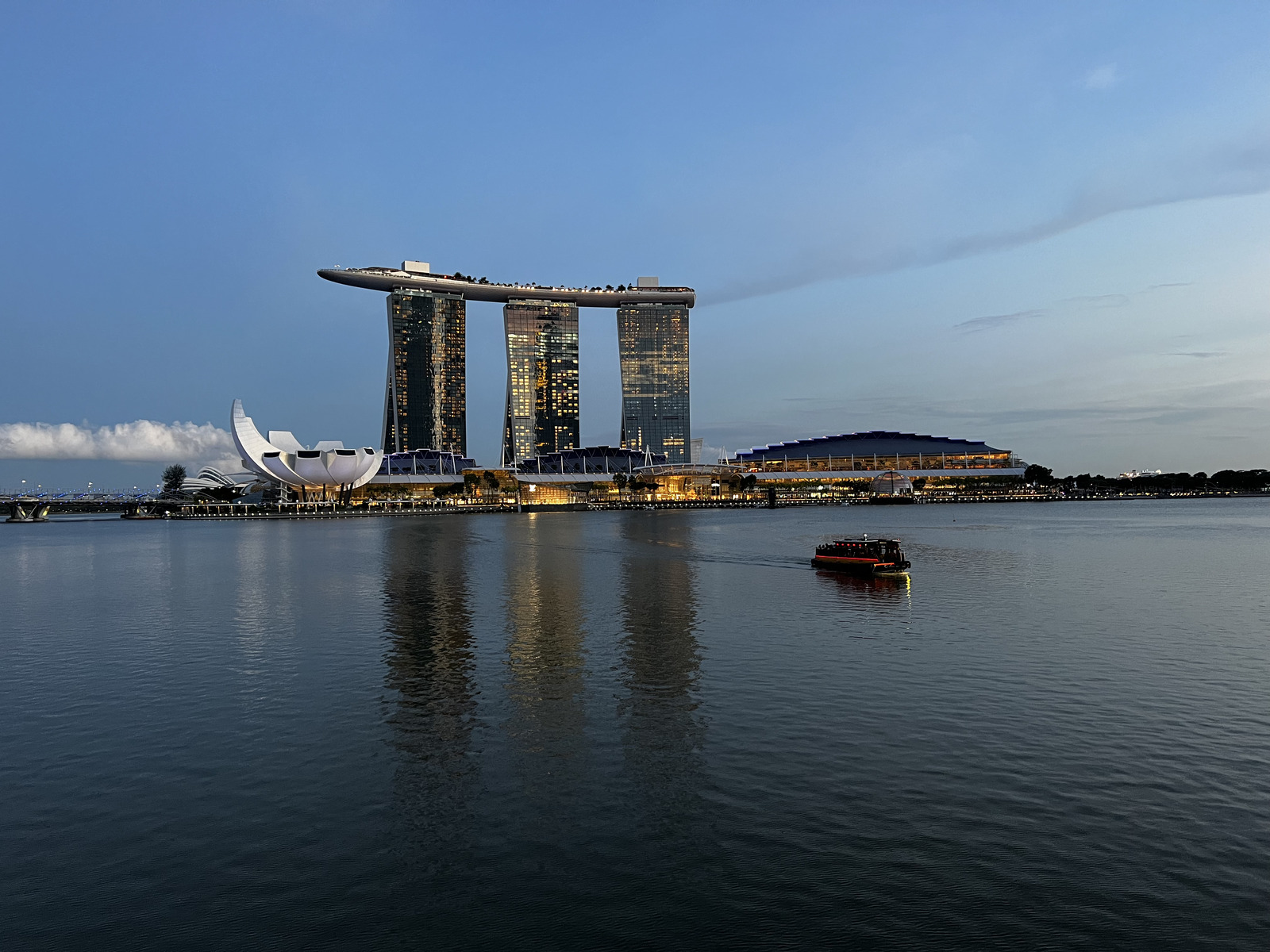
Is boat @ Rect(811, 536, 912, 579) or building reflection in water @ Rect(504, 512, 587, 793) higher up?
boat @ Rect(811, 536, 912, 579)

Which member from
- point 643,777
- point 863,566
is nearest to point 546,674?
point 643,777

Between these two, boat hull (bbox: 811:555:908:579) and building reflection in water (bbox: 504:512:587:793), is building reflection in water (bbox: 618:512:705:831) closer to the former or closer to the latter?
building reflection in water (bbox: 504:512:587:793)

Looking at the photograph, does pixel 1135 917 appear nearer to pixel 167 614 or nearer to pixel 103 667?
pixel 103 667

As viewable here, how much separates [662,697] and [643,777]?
5.73 meters

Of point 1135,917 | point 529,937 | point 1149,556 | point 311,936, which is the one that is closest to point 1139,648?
point 1135,917

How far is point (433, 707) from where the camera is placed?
1975 cm

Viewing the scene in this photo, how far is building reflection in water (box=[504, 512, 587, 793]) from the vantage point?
1577 centimetres

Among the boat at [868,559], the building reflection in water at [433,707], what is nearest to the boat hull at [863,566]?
the boat at [868,559]

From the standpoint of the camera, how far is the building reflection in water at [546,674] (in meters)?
15.8

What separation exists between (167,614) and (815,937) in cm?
3746

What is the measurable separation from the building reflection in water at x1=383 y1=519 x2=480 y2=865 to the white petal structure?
136736 mm

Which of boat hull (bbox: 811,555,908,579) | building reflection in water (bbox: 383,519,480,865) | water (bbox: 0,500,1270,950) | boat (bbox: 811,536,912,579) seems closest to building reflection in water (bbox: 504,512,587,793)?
water (bbox: 0,500,1270,950)

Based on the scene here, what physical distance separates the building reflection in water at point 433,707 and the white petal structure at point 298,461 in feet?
449

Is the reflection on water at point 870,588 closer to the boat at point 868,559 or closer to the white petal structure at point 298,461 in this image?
the boat at point 868,559
